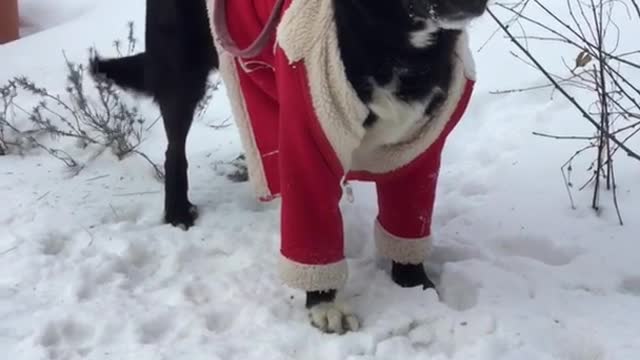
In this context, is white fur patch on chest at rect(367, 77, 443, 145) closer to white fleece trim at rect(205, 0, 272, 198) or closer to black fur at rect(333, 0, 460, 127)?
black fur at rect(333, 0, 460, 127)

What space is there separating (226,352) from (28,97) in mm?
2147

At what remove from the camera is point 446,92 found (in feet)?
7.66

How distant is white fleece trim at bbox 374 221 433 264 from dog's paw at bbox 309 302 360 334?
251mm

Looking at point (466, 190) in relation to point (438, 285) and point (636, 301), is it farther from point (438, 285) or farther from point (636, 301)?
point (636, 301)

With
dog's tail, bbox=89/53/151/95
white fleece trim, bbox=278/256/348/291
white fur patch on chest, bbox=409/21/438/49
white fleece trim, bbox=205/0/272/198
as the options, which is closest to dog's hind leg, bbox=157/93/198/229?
dog's tail, bbox=89/53/151/95

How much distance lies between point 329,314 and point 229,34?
0.79m

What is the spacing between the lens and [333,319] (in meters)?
2.40

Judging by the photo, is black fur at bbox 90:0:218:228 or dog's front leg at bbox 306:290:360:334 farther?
black fur at bbox 90:0:218:228

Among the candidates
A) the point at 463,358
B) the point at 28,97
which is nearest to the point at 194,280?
the point at 463,358

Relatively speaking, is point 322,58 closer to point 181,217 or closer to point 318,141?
point 318,141

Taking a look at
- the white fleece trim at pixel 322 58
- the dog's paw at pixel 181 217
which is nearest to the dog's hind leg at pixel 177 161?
the dog's paw at pixel 181 217

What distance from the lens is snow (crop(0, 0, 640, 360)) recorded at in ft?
7.64

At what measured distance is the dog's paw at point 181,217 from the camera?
301 cm

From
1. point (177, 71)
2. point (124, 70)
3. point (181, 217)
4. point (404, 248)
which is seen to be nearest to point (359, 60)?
point (404, 248)
